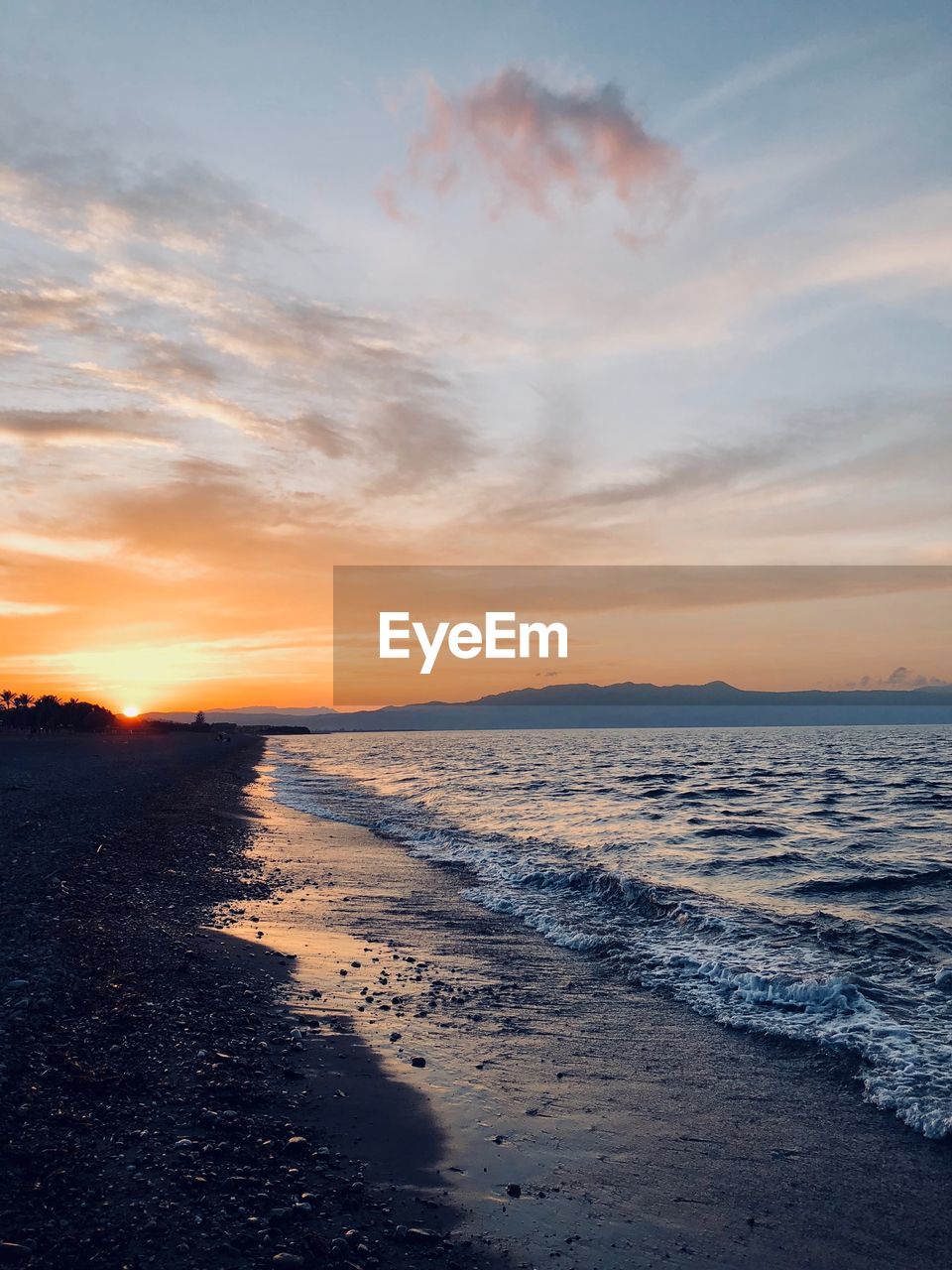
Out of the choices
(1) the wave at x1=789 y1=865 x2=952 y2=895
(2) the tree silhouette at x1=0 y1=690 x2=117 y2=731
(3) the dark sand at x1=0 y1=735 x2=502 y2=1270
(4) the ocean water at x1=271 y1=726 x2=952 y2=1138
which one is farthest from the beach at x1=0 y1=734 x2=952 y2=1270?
(2) the tree silhouette at x1=0 y1=690 x2=117 y2=731

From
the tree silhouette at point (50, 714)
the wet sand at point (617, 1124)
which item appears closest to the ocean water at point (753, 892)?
the wet sand at point (617, 1124)

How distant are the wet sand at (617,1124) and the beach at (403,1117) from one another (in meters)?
0.03

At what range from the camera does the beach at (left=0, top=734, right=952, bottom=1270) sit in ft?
20.4

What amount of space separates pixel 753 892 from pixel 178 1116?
16599 mm

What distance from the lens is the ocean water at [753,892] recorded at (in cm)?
1172

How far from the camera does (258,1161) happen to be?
7016mm

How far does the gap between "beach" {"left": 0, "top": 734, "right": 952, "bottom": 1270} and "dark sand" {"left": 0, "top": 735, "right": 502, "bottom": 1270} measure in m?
0.03

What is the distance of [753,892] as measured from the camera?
20.8 m

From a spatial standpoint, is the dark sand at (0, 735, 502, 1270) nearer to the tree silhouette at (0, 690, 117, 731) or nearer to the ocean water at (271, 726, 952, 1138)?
the ocean water at (271, 726, 952, 1138)

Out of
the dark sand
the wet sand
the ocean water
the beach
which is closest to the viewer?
the dark sand

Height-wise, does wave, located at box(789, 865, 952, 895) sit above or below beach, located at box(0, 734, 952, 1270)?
below

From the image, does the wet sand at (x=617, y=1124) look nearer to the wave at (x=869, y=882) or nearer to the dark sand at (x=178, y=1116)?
the dark sand at (x=178, y=1116)

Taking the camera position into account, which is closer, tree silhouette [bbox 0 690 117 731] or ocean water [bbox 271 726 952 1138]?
ocean water [bbox 271 726 952 1138]

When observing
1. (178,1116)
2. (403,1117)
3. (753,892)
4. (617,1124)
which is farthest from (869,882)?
(178,1116)
